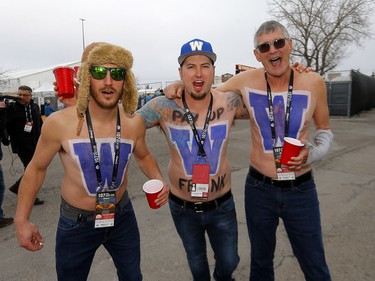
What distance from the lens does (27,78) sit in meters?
43.6

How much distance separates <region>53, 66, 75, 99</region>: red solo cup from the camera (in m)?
2.00

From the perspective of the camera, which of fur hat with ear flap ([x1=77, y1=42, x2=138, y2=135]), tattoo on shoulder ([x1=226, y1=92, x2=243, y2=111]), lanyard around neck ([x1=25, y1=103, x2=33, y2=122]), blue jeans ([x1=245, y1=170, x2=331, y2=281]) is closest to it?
fur hat with ear flap ([x1=77, y1=42, x2=138, y2=135])

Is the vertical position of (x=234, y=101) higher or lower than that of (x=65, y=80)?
lower

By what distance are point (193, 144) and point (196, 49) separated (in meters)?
0.76

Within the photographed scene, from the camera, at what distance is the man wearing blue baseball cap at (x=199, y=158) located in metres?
2.36

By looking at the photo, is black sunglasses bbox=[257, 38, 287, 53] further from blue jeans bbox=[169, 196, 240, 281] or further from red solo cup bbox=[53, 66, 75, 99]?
red solo cup bbox=[53, 66, 75, 99]

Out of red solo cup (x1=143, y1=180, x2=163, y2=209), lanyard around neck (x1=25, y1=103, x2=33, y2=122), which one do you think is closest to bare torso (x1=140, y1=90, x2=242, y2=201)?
red solo cup (x1=143, y1=180, x2=163, y2=209)

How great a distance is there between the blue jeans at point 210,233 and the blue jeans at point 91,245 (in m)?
0.42

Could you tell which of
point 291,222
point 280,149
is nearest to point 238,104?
point 280,149

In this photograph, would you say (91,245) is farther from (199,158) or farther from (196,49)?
(196,49)

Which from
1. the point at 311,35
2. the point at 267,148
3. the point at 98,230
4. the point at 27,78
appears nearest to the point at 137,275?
the point at 98,230

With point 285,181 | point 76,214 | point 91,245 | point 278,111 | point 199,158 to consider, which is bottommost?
point 91,245

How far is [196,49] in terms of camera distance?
233 cm

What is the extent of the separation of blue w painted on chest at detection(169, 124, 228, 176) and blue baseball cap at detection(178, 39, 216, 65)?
582 millimetres
